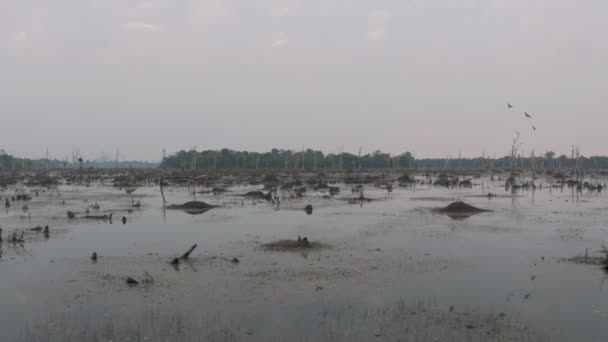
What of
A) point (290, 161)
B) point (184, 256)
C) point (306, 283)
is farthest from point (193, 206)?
point (290, 161)

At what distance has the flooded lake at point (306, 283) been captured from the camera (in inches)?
364

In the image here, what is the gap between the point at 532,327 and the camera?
936 cm

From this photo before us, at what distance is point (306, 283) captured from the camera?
1269 cm

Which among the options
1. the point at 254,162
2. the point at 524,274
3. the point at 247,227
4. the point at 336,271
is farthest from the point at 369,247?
the point at 254,162

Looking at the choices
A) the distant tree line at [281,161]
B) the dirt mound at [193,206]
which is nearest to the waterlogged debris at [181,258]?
the dirt mound at [193,206]

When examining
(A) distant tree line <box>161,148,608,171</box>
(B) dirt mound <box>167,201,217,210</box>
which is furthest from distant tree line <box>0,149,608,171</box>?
(B) dirt mound <box>167,201,217,210</box>

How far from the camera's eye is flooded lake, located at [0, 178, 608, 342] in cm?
923

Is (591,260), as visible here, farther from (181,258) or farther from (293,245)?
(181,258)

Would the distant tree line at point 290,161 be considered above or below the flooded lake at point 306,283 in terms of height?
above

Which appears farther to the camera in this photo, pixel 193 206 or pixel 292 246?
pixel 193 206

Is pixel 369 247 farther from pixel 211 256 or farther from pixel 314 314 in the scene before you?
pixel 314 314

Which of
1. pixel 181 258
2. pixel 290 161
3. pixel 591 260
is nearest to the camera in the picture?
pixel 591 260

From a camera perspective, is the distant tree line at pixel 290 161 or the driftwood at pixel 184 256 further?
the distant tree line at pixel 290 161

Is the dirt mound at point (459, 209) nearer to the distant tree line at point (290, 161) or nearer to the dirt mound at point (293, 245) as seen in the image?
the dirt mound at point (293, 245)
